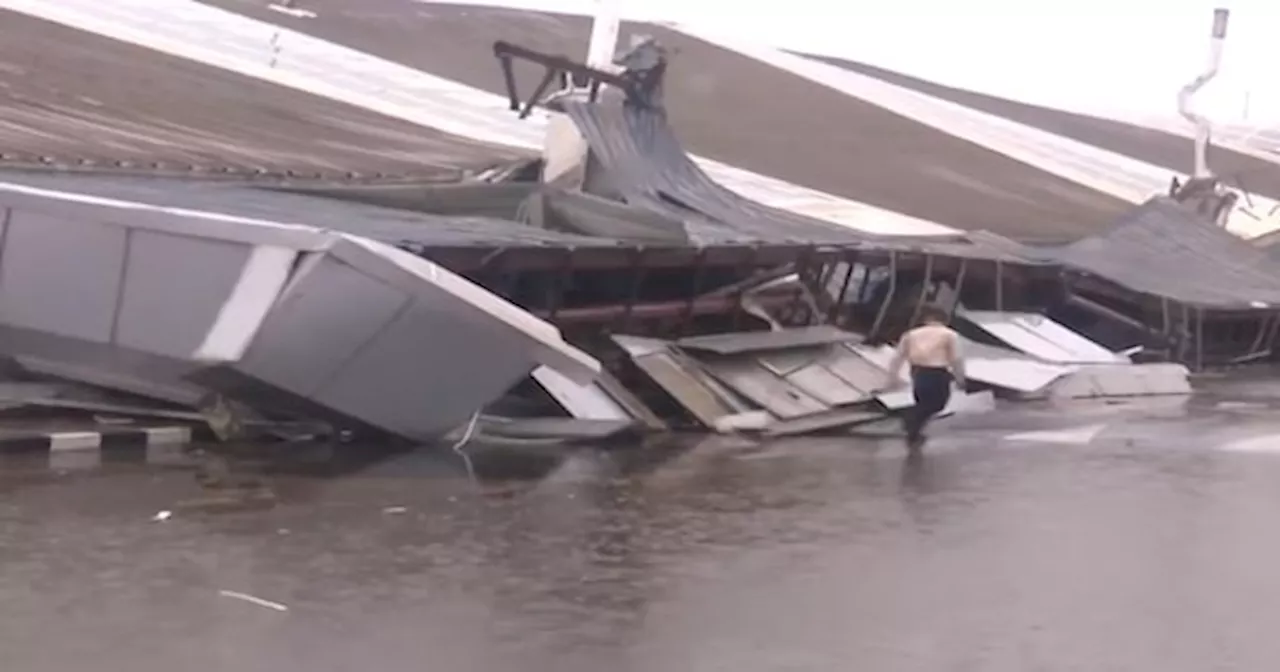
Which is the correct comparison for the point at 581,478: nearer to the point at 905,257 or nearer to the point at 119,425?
the point at 119,425

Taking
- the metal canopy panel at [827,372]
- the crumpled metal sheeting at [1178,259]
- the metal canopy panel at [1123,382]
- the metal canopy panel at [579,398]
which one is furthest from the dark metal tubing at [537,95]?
the crumpled metal sheeting at [1178,259]

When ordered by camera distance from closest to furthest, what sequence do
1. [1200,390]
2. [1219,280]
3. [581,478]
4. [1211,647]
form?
[1211,647] < [581,478] < [1200,390] < [1219,280]

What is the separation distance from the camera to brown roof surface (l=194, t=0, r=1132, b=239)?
20.8 meters

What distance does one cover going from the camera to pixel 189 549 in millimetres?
7680

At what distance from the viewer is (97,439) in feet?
35.7

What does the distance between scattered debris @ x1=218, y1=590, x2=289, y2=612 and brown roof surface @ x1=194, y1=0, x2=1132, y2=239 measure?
13.3 metres

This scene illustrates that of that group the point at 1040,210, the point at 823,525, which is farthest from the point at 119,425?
the point at 1040,210

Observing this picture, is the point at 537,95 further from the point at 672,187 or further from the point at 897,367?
the point at 897,367

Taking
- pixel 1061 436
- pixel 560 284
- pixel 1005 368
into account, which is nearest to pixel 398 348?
pixel 560 284

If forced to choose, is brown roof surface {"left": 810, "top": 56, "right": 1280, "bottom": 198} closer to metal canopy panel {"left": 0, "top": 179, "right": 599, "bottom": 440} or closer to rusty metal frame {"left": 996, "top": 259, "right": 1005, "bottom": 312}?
rusty metal frame {"left": 996, "top": 259, "right": 1005, "bottom": 312}

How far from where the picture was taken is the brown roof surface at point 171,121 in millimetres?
13883

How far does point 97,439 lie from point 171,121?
4.59m

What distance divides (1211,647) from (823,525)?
2.81 m

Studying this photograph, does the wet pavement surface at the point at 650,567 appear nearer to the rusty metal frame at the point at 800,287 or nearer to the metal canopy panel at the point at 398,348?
the metal canopy panel at the point at 398,348
